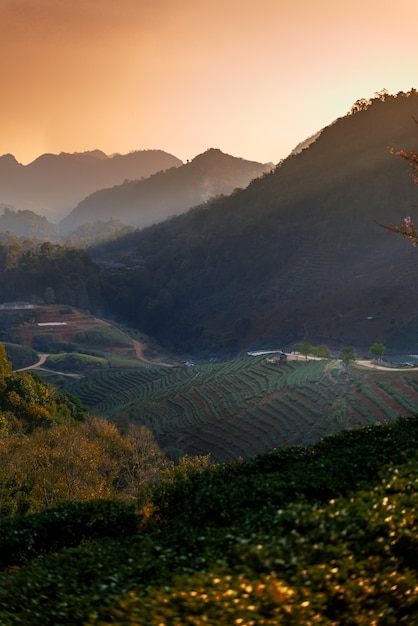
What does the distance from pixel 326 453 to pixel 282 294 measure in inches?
3012

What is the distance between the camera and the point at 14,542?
233 inches

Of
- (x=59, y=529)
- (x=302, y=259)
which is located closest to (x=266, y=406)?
(x=59, y=529)

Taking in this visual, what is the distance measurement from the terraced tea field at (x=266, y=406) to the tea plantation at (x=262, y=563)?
75.4 ft

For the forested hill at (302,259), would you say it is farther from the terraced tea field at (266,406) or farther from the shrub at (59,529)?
the shrub at (59,529)

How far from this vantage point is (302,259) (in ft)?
283

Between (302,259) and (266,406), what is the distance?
180 ft

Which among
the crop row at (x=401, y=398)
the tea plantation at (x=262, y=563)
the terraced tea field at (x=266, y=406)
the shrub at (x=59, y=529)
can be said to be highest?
the tea plantation at (x=262, y=563)

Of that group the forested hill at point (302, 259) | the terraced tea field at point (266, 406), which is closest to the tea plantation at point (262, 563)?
the terraced tea field at point (266, 406)

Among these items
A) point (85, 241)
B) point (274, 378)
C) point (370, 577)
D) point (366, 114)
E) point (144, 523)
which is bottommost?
point (274, 378)

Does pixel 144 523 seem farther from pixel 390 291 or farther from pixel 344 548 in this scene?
pixel 390 291

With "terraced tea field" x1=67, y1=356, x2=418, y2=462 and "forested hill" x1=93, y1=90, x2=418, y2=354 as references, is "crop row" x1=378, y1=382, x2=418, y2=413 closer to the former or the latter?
"terraced tea field" x1=67, y1=356, x2=418, y2=462

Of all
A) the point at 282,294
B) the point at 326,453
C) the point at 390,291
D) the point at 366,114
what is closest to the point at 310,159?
the point at 366,114

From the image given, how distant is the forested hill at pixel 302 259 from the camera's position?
235 ft

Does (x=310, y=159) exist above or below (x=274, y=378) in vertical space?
above
